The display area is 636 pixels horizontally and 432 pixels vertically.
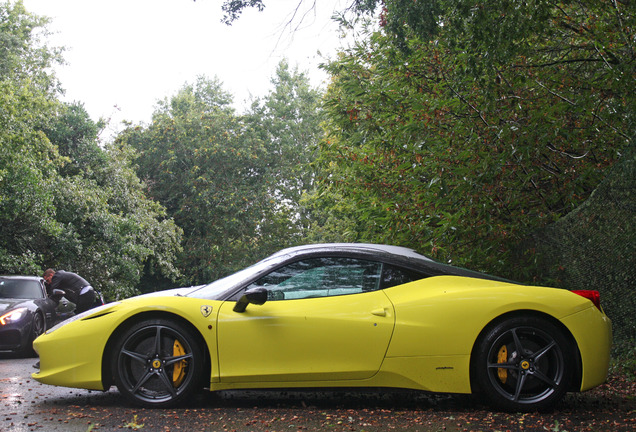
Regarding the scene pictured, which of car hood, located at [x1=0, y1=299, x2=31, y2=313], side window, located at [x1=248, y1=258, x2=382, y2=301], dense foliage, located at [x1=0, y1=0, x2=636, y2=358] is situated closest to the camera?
side window, located at [x1=248, y1=258, x2=382, y2=301]

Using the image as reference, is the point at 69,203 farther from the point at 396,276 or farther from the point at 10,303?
the point at 396,276

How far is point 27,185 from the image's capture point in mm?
18484

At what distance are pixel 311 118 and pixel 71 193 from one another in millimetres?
28766

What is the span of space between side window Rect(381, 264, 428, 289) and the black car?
24.9 feet

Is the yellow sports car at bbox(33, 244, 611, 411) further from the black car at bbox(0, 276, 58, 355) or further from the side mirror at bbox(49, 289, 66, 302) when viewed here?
the side mirror at bbox(49, 289, 66, 302)

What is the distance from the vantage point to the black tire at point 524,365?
16.2 ft

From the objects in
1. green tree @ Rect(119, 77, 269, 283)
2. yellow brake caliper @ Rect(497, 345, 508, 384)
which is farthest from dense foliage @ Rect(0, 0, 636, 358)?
green tree @ Rect(119, 77, 269, 283)

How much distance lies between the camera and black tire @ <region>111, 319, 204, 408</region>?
16.9 ft

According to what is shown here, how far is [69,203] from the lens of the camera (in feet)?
77.5

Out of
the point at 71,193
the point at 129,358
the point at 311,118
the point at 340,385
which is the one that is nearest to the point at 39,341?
the point at 129,358

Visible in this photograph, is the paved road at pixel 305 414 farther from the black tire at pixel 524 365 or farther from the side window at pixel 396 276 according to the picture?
the side window at pixel 396 276

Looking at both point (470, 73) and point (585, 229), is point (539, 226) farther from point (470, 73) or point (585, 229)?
point (470, 73)

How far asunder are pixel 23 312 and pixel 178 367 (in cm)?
690

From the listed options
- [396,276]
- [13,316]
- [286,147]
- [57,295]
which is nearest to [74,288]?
[57,295]
